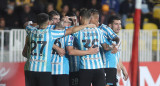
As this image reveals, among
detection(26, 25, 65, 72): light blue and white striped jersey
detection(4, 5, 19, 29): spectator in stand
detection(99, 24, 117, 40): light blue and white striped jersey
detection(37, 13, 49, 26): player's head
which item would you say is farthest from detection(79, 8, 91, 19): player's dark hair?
detection(4, 5, 19, 29): spectator in stand

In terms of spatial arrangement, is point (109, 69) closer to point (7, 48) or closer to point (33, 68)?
point (33, 68)

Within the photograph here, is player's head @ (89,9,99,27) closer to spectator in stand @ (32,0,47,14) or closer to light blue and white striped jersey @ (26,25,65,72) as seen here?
light blue and white striped jersey @ (26,25,65,72)

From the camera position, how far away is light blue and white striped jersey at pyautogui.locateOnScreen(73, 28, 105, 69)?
779 cm

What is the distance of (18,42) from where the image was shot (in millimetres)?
13484

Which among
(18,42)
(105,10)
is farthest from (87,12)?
(105,10)

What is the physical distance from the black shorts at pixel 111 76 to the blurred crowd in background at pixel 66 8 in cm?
636

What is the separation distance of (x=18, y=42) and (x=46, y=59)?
5.93 metres

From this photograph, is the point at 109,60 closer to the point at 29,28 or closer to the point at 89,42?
the point at 89,42

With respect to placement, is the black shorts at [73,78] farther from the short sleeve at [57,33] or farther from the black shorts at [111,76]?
the short sleeve at [57,33]

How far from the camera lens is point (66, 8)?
1542 cm

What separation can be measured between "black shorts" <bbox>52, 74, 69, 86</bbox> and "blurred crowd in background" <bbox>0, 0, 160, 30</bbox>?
268 inches

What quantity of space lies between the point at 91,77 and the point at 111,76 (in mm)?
918

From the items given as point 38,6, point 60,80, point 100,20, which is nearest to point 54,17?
point 60,80

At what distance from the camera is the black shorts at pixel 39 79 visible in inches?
302
